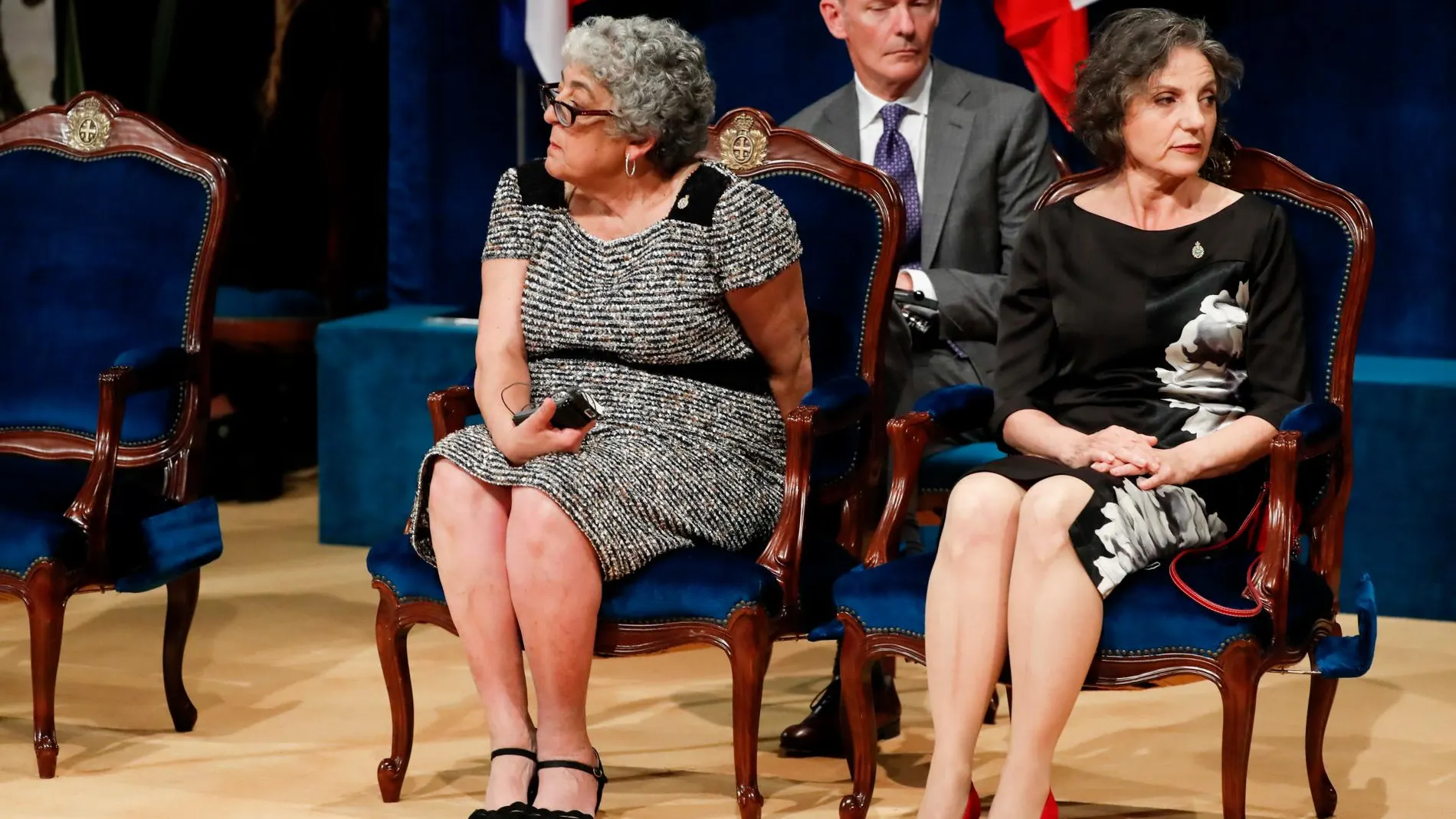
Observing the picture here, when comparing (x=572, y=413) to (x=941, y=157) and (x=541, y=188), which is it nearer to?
(x=541, y=188)

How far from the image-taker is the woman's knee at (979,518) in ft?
9.32

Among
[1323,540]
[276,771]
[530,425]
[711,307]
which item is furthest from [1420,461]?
[276,771]

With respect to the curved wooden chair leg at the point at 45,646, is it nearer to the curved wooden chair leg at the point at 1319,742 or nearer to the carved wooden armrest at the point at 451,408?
the carved wooden armrest at the point at 451,408

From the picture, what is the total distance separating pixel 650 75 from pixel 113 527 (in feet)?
4.10

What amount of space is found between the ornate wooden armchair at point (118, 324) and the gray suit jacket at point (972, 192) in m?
1.31

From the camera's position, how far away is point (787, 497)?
122 inches

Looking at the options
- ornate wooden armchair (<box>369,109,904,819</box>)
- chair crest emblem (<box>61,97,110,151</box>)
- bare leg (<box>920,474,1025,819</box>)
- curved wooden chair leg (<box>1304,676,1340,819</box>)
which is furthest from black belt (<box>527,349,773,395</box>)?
chair crest emblem (<box>61,97,110,151</box>)

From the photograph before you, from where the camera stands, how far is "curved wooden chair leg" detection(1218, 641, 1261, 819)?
271 centimetres

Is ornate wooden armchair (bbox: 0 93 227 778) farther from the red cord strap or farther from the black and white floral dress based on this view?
the red cord strap

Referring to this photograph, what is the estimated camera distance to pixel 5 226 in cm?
383

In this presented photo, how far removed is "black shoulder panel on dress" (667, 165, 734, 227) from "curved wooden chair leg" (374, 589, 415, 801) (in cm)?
80

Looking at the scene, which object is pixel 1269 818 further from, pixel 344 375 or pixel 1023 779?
pixel 344 375

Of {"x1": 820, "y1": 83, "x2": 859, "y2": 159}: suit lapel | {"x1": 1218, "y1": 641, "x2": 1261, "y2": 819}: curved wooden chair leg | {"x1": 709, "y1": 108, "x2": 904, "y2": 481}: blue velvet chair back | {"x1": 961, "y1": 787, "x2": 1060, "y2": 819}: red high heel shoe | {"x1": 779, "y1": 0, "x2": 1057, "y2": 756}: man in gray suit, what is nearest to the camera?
{"x1": 1218, "y1": 641, "x2": 1261, "y2": 819}: curved wooden chair leg

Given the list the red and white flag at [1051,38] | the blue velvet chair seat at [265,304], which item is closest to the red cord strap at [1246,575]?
the red and white flag at [1051,38]
